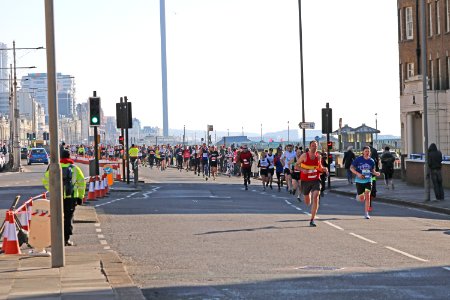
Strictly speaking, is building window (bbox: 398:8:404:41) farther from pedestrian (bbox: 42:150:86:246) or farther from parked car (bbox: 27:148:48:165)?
parked car (bbox: 27:148:48:165)

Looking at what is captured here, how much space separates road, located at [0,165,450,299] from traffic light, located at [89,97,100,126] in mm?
5801

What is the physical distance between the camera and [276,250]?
18.2 metres

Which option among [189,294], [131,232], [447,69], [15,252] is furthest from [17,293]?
[447,69]

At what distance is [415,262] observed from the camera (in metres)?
16.4

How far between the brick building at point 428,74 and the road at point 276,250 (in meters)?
23.2

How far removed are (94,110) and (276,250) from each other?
20.1 m

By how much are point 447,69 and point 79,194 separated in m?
37.9

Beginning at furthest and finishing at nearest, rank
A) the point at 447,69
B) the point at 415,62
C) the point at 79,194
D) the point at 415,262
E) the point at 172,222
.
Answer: the point at 415,62, the point at 447,69, the point at 172,222, the point at 79,194, the point at 415,262

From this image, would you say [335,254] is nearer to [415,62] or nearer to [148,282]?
[148,282]

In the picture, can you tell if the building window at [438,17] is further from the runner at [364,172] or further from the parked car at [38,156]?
the parked car at [38,156]

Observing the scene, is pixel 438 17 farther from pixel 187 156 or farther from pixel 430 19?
pixel 187 156

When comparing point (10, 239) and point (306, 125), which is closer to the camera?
point (10, 239)

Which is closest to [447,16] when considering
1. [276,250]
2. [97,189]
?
[97,189]

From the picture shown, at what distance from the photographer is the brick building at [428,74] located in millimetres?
54125
